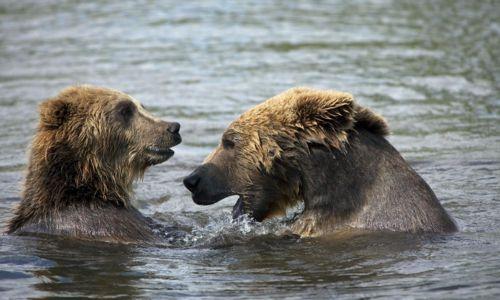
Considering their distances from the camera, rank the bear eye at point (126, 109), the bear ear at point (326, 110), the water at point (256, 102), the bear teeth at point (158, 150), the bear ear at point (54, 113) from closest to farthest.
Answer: the water at point (256, 102) < the bear ear at point (326, 110) < the bear ear at point (54, 113) < the bear eye at point (126, 109) < the bear teeth at point (158, 150)

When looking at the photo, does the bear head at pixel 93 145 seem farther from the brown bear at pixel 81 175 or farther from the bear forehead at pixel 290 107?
the bear forehead at pixel 290 107

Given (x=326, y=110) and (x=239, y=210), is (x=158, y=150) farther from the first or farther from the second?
(x=326, y=110)

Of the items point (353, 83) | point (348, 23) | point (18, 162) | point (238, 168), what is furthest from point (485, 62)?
point (238, 168)

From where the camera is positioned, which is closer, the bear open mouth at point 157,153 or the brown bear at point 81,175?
the brown bear at point 81,175

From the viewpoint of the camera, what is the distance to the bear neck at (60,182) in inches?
363

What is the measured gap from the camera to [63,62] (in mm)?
18844

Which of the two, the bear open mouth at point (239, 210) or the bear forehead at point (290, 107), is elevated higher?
the bear forehead at point (290, 107)

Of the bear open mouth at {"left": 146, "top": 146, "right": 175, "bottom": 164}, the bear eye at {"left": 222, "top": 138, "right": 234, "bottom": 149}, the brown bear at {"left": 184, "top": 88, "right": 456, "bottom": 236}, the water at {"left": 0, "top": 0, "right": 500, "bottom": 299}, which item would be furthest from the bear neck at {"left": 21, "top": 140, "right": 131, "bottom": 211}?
the bear eye at {"left": 222, "top": 138, "right": 234, "bottom": 149}

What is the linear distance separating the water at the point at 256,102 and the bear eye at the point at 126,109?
127 cm

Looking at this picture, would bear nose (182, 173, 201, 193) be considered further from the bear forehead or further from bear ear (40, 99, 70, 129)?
bear ear (40, 99, 70, 129)

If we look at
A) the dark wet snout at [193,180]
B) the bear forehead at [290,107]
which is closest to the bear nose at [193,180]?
the dark wet snout at [193,180]

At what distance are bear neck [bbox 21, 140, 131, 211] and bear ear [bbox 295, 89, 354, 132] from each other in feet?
6.47

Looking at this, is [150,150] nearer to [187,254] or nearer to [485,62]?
[187,254]

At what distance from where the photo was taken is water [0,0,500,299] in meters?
8.17
